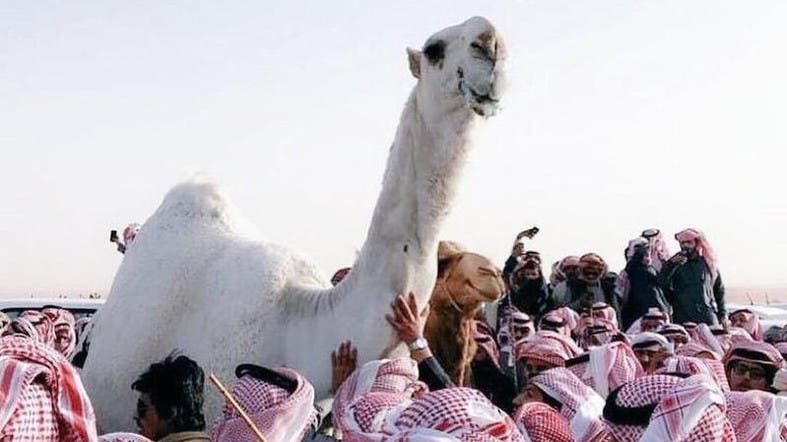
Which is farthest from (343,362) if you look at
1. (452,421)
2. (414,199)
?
(452,421)

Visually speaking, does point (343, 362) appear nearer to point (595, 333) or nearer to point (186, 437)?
point (186, 437)

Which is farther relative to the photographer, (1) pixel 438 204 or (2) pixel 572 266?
(2) pixel 572 266

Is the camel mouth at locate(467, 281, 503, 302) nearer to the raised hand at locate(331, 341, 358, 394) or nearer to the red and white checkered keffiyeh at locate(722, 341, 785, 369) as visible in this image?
the raised hand at locate(331, 341, 358, 394)

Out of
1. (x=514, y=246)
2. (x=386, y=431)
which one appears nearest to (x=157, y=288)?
(x=386, y=431)

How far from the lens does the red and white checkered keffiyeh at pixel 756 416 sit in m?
3.86

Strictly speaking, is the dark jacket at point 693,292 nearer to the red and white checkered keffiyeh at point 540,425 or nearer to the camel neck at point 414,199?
the camel neck at point 414,199

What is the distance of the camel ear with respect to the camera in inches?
200

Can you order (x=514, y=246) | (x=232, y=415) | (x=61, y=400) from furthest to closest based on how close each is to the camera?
1. (x=514, y=246)
2. (x=232, y=415)
3. (x=61, y=400)

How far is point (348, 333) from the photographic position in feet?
16.5

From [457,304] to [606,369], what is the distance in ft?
A: 2.79

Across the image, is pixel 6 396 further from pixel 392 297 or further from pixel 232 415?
pixel 392 297

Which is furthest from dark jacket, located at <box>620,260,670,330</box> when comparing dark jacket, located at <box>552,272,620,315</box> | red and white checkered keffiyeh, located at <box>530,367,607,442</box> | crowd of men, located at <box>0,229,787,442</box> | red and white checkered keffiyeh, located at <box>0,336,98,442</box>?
red and white checkered keffiyeh, located at <box>0,336,98,442</box>

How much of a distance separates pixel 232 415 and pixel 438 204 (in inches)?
68.0

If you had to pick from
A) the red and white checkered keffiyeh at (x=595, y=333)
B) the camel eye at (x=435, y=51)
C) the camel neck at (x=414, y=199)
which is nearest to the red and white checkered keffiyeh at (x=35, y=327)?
the camel neck at (x=414, y=199)
